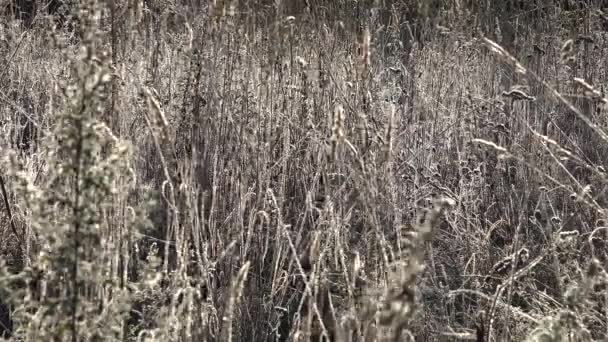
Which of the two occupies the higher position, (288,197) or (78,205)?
(78,205)

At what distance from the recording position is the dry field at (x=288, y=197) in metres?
1.44

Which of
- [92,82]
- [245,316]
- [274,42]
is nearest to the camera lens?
[92,82]

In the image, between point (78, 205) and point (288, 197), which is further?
point (288, 197)

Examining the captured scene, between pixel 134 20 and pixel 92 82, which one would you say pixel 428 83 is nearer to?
pixel 134 20

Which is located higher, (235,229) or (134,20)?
(134,20)

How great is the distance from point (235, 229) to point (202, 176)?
401 millimetres

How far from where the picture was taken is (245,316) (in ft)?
7.39

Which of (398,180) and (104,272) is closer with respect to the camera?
(104,272)

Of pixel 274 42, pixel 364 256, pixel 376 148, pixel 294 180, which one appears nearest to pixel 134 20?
pixel 274 42

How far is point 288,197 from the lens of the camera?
2.84 meters

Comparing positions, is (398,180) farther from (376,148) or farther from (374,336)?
(374,336)

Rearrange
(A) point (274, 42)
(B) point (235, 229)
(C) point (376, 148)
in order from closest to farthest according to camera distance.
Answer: (B) point (235, 229)
(C) point (376, 148)
(A) point (274, 42)

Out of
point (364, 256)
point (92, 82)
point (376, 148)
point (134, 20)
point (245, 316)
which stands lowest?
point (245, 316)

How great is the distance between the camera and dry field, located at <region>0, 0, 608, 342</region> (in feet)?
4.71
